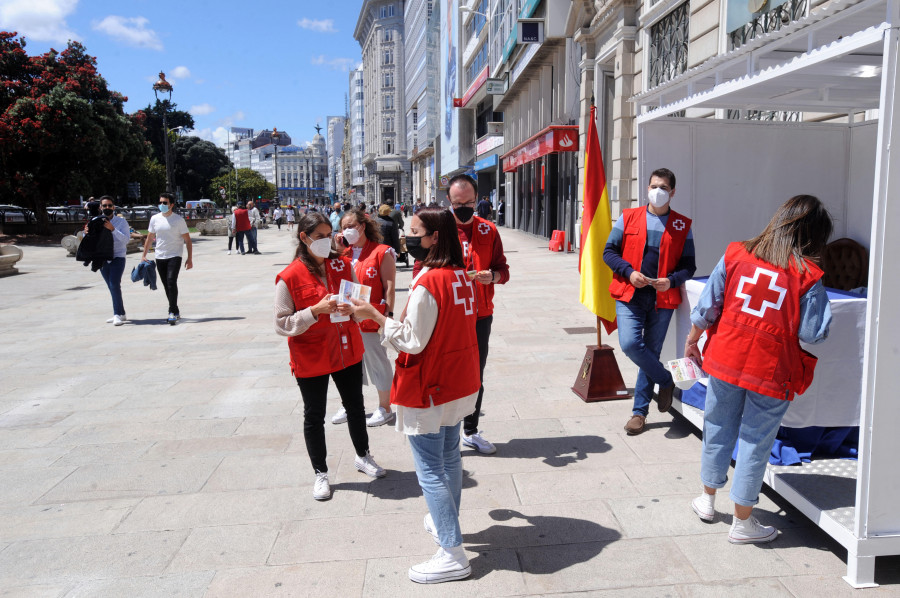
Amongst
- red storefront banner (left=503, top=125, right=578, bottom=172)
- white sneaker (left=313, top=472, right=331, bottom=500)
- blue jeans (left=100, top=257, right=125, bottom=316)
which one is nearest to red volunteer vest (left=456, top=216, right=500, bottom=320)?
white sneaker (left=313, top=472, right=331, bottom=500)

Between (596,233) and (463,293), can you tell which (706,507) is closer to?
(463,293)

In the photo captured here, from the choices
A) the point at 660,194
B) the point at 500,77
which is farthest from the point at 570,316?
the point at 500,77

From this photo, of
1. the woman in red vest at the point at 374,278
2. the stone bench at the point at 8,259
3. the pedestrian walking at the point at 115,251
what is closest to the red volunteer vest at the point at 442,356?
the woman in red vest at the point at 374,278

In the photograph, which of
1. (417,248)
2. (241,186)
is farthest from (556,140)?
(241,186)

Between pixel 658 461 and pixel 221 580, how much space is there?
9.22 feet

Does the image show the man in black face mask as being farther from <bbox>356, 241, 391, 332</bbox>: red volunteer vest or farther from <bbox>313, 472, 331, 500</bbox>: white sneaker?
<bbox>313, 472, 331, 500</bbox>: white sneaker

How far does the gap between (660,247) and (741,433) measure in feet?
5.90

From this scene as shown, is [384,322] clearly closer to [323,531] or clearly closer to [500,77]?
[323,531]

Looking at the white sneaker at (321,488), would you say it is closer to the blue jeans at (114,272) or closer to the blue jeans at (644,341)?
the blue jeans at (644,341)

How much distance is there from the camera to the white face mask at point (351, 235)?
4.91 metres

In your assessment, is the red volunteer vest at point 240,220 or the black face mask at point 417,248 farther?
the red volunteer vest at point 240,220

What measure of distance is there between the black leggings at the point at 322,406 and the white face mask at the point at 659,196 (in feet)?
7.64

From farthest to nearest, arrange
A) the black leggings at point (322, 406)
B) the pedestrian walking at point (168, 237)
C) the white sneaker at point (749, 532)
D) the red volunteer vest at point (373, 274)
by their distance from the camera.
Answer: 1. the pedestrian walking at point (168, 237)
2. the red volunteer vest at point (373, 274)
3. the black leggings at point (322, 406)
4. the white sneaker at point (749, 532)

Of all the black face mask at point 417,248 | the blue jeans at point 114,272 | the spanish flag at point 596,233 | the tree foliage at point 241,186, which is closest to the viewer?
the black face mask at point 417,248
